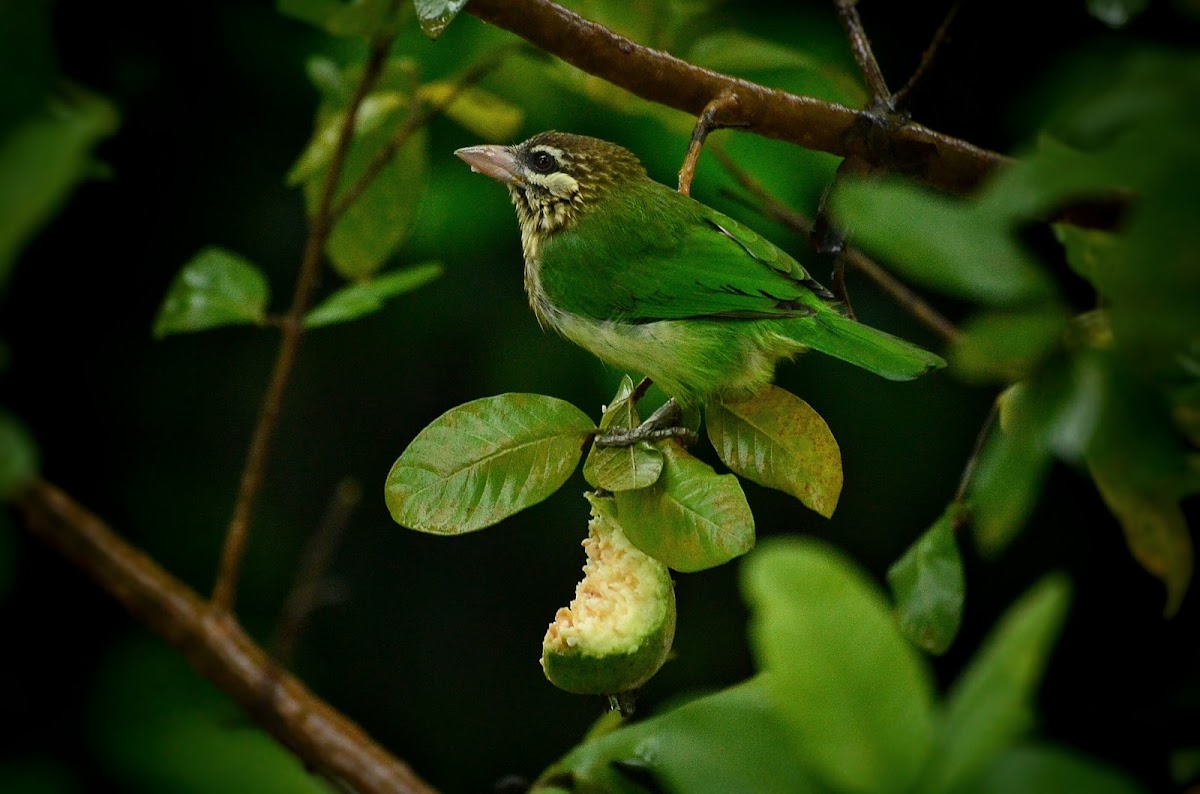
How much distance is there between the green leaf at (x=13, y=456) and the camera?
417 millimetres

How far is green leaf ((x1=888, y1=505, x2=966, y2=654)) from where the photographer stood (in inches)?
33.3

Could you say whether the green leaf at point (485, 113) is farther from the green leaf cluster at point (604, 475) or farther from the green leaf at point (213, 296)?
the green leaf cluster at point (604, 475)

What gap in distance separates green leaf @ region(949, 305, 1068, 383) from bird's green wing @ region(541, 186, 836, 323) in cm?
72

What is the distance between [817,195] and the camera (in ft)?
6.77

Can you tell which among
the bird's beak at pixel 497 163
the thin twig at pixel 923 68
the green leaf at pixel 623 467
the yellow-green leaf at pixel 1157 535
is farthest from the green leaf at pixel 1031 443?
the bird's beak at pixel 497 163

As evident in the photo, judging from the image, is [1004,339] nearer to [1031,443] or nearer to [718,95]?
[1031,443]

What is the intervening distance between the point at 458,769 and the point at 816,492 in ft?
4.76

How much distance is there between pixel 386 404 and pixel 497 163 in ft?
3.26

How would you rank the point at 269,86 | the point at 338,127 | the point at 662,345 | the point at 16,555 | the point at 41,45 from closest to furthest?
the point at 41,45 → the point at 662,345 → the point at 338,127 → the point at 16,555 → the point at 269,86

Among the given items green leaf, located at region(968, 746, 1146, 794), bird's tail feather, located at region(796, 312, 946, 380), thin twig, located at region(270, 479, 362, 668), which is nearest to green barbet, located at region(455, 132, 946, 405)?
bird's tail feather, located at region(796, 312, 946, 380)

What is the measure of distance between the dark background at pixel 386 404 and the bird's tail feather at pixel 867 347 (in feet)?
2.86

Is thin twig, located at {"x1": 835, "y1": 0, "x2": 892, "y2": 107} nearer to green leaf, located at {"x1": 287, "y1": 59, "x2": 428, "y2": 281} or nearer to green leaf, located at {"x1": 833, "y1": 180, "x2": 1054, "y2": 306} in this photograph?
green leaf, located at {"x1": 287, "y1": 59, "x2": 428, "y2": 281}

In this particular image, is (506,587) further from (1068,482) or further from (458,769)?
(1068,482)

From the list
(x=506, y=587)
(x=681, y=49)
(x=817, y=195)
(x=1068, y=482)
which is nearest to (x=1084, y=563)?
(x=1068, y=482)
